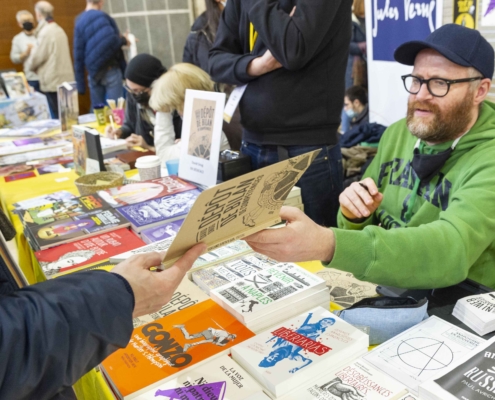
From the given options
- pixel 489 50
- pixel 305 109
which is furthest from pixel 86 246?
pixel 489 50

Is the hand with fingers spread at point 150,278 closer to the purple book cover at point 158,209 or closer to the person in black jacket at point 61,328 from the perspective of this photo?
the person in black jacket at point 61,328

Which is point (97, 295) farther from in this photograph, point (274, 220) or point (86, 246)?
point (86, 246)

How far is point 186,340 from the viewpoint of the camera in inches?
38.4

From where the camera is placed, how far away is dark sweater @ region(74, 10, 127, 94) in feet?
15.9

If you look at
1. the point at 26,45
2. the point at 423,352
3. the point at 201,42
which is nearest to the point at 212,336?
the point at 423,352

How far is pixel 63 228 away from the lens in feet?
5.13

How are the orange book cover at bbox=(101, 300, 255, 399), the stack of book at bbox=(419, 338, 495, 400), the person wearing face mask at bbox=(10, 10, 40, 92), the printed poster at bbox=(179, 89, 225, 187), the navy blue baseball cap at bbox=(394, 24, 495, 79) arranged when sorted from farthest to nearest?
the person wearing face mask at bbox=(10, 10, 40, 92), the printed poster at bbox=(179, 89, 225, 187), the navy blue baseball cap at bbox=(394, 24, 495, 79), the orange book cover at bbox=(101, 300, 255, 399), the stack of book at bbox=(419, 338, 495, 400)

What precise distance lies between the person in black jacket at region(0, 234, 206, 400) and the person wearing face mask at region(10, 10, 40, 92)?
235 inches

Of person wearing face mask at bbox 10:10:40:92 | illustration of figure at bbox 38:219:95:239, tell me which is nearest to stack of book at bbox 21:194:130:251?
illustration of figure at bbox 38:219:95:239

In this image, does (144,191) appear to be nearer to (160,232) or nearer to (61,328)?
(160,232)

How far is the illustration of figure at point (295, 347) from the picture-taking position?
86cm

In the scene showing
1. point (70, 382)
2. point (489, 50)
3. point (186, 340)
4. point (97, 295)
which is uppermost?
point (489, 50)

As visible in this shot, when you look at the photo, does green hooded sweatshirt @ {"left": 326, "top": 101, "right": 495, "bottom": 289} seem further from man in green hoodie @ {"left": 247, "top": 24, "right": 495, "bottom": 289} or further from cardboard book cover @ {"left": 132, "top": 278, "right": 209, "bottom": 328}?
cardboard book cover @ {"left": 132, "top": 278, "right": 209, "bottom": 328}

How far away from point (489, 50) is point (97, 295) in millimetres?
1233
